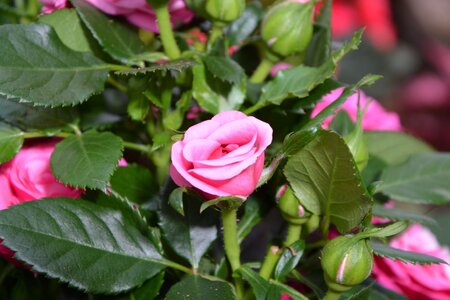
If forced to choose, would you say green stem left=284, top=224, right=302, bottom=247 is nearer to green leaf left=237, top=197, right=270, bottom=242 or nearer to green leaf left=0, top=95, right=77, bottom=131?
green leaf left=237, top=197, right=270, bottom=242

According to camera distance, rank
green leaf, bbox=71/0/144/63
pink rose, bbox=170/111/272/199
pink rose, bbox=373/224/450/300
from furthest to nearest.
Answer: pink rose, bbox=373/224/450/300
green leaf, bbox=71/0/144/63
pink rose, bbox=170/111/272/199

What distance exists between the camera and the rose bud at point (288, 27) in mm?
574

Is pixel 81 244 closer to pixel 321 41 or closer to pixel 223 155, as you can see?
pixel 223 155

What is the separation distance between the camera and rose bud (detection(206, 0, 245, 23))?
56 centimetres

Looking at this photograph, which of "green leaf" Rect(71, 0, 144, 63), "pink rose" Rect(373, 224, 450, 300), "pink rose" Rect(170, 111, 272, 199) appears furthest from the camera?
"pink rose" Rect(373, 224, 450, 300)

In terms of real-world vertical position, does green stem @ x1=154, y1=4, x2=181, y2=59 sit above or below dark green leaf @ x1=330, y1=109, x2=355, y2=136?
above

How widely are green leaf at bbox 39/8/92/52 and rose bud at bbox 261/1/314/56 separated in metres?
0.15

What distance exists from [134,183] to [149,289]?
9 centimetres

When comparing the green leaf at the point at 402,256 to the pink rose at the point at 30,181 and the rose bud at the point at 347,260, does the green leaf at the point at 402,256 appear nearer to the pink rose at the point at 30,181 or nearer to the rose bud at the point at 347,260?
the rose bud at the point at 347,260

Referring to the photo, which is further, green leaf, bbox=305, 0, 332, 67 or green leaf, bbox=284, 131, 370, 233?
green leaf, bbox=305, 0, 332, 67

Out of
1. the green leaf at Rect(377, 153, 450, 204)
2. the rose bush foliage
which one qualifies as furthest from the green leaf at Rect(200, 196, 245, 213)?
the green leaf at Rect(377, 153, 450, 204)

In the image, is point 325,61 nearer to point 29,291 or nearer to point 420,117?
point 29,291

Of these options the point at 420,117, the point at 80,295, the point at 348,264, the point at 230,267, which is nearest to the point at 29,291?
the point at 80,295

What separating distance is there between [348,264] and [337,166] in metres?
0.06
